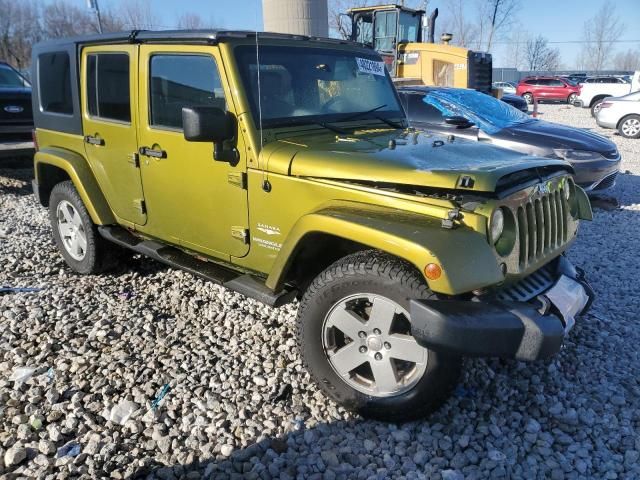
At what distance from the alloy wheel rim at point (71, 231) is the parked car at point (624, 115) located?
14.3 m

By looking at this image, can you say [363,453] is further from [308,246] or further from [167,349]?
[167,349]

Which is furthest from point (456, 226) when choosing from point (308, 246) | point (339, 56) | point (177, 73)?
point (177, 73)

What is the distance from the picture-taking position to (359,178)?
2.65 metres

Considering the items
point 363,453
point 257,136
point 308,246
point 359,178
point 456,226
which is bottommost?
point 363,453

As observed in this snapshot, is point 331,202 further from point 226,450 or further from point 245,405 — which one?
point 226,450

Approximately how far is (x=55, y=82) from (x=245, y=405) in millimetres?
3294

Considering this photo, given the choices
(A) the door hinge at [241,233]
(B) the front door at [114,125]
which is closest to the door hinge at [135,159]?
A: (B) the front door at [114,125]

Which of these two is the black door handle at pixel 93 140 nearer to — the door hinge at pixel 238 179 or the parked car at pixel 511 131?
the door hinge at pixel 238 179

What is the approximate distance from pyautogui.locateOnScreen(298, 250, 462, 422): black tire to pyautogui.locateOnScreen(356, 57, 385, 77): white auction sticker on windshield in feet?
5.43

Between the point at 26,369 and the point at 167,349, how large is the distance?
830 mm

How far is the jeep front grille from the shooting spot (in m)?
2.66

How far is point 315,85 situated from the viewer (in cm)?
338

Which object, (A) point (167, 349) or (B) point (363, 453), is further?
(A) point (167, 349)

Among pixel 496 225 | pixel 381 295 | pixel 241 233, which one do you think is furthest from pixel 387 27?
pixel 381 295
